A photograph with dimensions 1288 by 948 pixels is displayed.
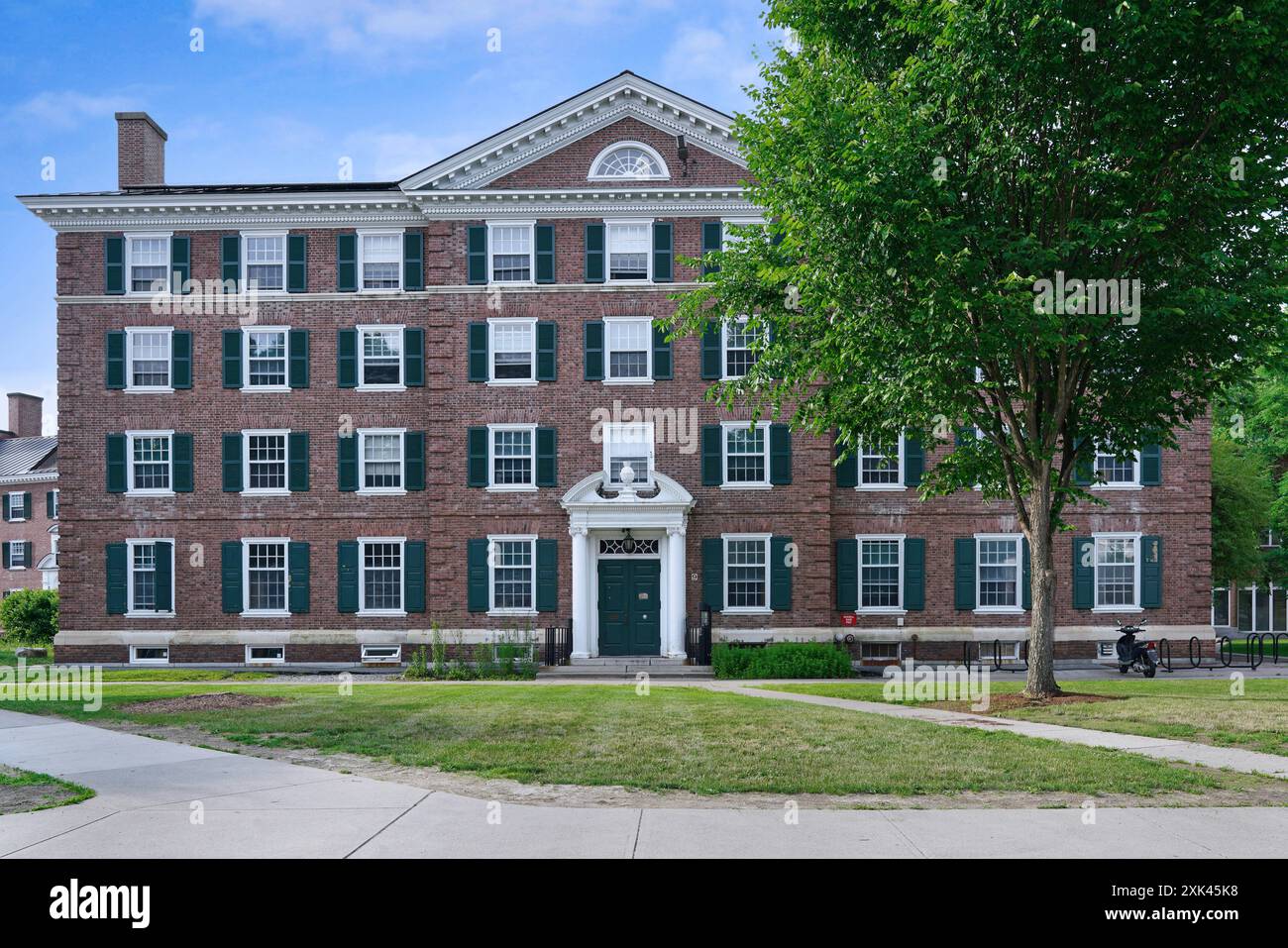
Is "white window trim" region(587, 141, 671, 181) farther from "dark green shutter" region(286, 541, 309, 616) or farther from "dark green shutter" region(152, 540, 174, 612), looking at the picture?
"dark green shutter" region(152, 540, 174, 612)

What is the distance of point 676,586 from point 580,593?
2627 millimetres

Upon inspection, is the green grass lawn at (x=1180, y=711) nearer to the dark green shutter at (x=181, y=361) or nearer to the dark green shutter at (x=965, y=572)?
the dark green shutter at (x=965, y=572)

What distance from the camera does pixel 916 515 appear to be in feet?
92.1

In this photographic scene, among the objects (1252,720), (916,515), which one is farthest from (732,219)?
(1252,720)

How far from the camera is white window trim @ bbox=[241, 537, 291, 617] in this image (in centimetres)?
2833

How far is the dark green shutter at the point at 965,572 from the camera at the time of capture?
27844 mm

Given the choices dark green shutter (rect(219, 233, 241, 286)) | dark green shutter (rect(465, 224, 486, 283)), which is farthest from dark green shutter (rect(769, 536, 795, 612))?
dark green shutter (rect(219, 233, 241, 286))

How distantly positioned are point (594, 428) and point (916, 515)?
952cm

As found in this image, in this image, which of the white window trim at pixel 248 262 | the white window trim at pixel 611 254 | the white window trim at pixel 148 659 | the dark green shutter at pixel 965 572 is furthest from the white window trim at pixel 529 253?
the white window trim at pixel 148 659

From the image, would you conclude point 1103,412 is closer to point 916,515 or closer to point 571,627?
point 916,515

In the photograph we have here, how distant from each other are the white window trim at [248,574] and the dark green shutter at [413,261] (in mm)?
8272

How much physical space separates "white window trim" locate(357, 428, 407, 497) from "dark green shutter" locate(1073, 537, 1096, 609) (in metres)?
19.4

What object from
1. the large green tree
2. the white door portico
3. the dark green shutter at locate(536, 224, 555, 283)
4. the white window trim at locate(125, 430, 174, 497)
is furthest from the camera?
the white window trim at locate(125, 430, 174, 497)

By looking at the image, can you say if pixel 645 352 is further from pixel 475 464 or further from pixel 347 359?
pixel 347 359
